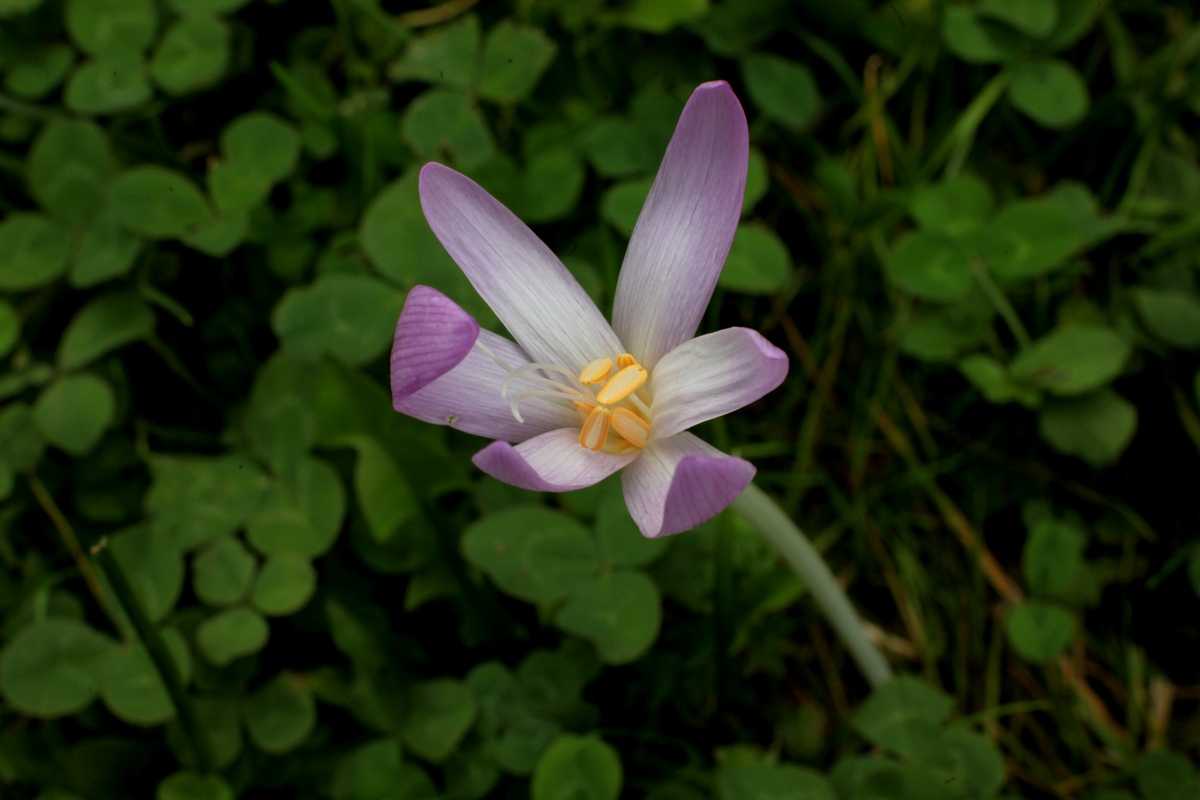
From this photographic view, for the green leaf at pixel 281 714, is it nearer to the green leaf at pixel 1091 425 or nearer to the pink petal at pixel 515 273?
the pink petal at pixel 515 273

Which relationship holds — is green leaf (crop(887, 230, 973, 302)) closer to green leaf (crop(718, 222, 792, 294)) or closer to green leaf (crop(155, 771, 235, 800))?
green leaf (crop(718, 222, 792, 294))

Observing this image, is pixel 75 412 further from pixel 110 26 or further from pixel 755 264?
pixel 755 264

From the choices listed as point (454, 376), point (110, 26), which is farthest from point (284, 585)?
point (110, 26)

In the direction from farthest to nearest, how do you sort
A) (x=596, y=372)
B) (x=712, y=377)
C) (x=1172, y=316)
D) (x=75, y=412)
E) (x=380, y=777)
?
(x=1172, y=316) < (x=75, y=412) < (x=380, y=777) < (x=596, y=372) < (x=712, y=377)

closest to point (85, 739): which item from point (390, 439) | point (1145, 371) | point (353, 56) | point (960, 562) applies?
point (390, 439)

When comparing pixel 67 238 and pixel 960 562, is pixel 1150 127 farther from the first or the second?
pixel 67 238

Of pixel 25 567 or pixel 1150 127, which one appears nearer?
pixel 25 567

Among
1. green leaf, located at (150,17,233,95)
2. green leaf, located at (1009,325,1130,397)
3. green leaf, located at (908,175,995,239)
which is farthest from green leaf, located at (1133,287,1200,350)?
green leaf, located at (150,17,233,95)
